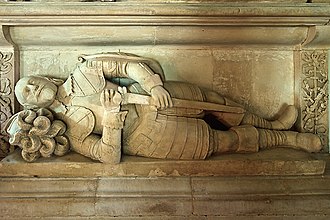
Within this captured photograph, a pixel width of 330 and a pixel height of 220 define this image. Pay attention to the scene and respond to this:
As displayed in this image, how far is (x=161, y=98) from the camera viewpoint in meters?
2.28

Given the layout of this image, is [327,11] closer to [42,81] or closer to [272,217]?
[272,217]

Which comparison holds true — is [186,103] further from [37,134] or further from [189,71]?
[37,134]

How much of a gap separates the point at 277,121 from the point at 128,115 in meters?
1.05

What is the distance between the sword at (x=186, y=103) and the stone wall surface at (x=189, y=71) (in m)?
0.23

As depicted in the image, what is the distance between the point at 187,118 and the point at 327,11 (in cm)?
110

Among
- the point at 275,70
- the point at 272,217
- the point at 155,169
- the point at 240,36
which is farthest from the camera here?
the point at 275,70

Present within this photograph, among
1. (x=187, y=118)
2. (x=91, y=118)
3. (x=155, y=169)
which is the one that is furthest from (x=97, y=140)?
(x=187, y=118)

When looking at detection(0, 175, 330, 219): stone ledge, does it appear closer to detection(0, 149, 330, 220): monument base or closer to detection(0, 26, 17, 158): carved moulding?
detection(0, 149, 330, 220): monument base

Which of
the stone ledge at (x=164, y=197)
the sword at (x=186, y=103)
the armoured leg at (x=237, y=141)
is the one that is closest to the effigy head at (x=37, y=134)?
the stone ledge at (x=164, y=197)

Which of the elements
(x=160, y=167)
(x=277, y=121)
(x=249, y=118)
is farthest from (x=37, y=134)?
(x=277, y=121)

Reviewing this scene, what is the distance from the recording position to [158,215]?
7.11 feet

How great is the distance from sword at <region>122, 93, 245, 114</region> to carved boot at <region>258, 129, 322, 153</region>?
0.78 feet

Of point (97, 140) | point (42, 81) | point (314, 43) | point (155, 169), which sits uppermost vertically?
point (314, 43)

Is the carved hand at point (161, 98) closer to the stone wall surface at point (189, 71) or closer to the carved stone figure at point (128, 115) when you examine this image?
the carved stone figure at point (128, 115)
